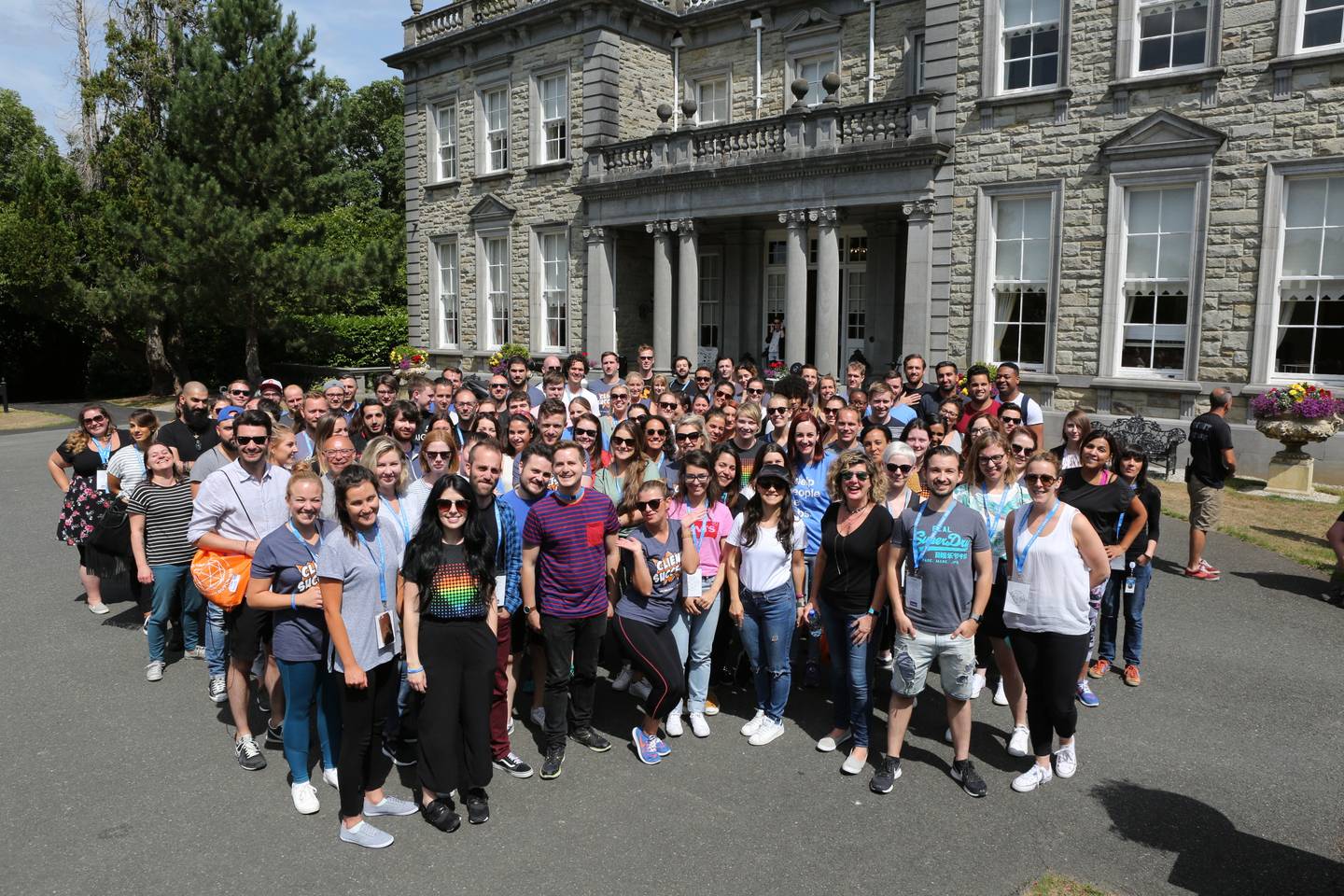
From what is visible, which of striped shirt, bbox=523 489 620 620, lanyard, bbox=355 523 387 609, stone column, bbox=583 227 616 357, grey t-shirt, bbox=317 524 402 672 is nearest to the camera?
grey t-shirt, bbox=317 524 402 672

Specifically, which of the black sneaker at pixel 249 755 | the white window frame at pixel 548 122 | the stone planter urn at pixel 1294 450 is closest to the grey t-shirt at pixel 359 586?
the black sneaker at pixel 249 755

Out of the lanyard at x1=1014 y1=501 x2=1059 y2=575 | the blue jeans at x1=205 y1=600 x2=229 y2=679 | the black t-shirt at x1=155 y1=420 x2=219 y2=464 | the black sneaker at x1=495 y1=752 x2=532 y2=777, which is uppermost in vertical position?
the black t-shirt at x1=155 y1=420 x2=219 y2=464

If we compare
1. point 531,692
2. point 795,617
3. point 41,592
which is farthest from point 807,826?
point 41,592

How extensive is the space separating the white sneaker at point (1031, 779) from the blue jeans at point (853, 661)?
2.75 ft

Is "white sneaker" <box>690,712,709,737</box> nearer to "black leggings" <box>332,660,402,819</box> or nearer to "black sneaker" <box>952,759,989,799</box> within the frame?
"black sneaker" <box>952,759,989,799</box>

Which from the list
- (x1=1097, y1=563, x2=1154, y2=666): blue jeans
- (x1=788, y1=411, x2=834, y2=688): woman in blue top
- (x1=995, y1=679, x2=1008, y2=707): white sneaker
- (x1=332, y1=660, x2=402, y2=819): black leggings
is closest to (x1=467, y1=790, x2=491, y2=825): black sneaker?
(x1=332, y1=660, x2=402, y2=819): black leggings

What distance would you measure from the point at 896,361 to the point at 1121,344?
464 centimetres

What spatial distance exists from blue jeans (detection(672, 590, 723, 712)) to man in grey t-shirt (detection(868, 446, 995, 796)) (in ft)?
4.02

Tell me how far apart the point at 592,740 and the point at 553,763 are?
1.40 feet

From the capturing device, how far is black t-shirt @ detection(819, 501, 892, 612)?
5254 mm

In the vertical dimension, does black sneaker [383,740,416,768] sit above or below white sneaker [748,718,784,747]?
above

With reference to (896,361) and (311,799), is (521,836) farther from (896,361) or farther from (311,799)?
(896,361)

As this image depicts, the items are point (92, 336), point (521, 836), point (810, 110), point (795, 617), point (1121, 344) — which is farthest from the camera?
point (92, 336)

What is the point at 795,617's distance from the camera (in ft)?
18.8
